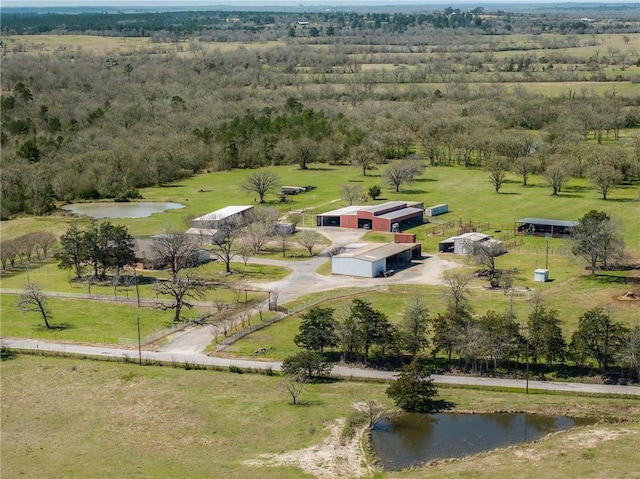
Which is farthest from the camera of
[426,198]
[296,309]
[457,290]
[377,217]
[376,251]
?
[426,198]

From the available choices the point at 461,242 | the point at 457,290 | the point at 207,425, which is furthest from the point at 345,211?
the point at 207,425

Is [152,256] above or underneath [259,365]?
above

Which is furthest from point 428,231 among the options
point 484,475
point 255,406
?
point 484,475

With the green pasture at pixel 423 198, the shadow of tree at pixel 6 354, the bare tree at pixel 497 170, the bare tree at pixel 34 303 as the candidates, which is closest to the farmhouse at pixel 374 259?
the green pasture at pixel 423 198

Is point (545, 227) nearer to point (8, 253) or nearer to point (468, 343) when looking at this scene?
point (468, 343)

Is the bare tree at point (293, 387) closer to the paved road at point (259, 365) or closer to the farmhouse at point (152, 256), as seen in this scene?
the paved road at point (259, 365)

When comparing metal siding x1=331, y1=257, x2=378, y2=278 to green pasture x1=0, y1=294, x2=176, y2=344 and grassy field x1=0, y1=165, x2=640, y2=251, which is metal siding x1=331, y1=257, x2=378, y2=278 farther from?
green pasture x1=0, y1=294, x2=176, y2=344

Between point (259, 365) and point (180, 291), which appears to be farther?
point (180, 291)
